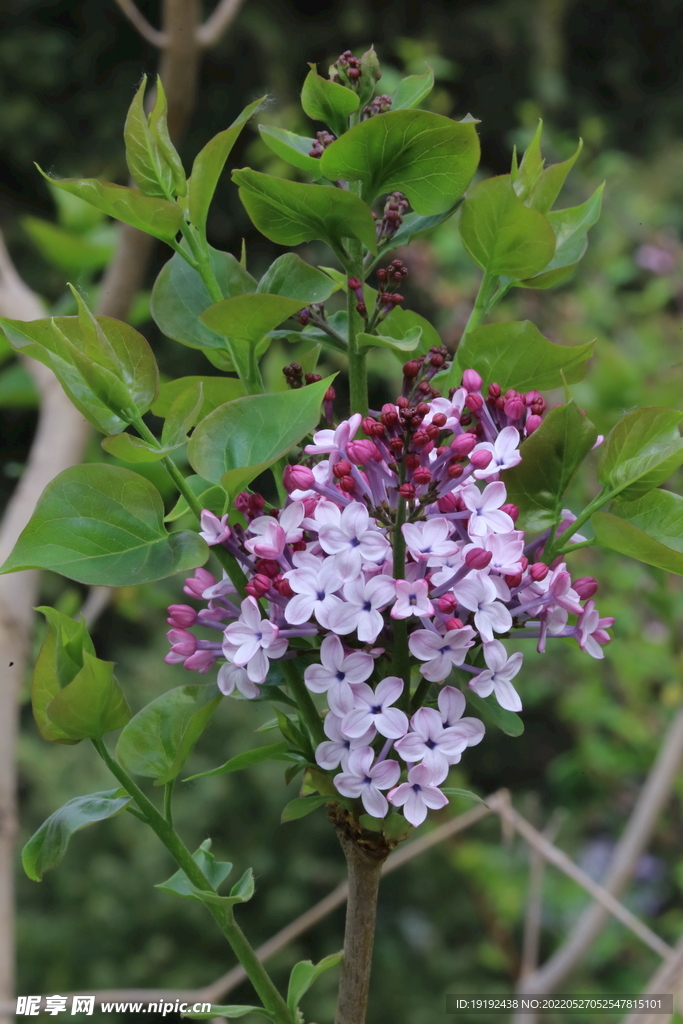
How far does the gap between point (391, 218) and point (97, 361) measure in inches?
4.4

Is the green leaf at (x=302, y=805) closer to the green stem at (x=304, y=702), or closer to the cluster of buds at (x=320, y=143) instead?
the green stem at (x=304, y=702)

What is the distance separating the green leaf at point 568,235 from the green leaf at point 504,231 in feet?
0.07

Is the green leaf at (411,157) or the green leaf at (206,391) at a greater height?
the green leaf at (411,157)

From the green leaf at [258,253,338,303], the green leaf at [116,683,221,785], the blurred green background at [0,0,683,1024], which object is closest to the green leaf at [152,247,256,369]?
the green leaf at [258,253,338,303]

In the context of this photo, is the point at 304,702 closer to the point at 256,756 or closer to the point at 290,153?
the point at 256,756

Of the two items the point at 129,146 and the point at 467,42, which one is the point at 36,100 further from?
the point at 129,146

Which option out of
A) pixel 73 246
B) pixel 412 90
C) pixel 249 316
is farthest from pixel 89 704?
pixel 73 246

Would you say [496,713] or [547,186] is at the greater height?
[547,186]

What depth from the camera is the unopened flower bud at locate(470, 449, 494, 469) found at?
0.80 feet

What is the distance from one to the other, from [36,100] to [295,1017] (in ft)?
8.21

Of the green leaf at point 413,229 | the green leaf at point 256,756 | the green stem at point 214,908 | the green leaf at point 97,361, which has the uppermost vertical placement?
the green leaf at point 413,229

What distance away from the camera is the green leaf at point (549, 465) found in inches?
9.7

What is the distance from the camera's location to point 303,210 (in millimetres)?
267

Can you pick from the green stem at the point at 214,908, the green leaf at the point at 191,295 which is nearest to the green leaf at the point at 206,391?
the green leaf at the point at 191,295
